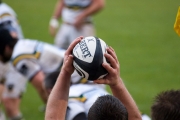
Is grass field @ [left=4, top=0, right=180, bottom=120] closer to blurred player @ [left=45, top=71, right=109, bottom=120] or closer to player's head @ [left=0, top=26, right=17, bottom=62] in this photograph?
player's head @ [left=0, top=26, right=17, bottom=62]

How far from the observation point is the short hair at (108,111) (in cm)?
292

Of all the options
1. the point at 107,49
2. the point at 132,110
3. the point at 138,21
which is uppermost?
the point at 107,49

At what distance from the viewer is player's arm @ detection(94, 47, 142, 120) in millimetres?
3079

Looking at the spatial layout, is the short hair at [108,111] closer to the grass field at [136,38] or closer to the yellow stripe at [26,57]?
the yellow stripe at [26,57]

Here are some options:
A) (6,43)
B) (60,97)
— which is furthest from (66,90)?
(6,43)

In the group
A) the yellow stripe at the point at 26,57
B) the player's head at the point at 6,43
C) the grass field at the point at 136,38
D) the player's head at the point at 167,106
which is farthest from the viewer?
the grass field at the point at 136,38

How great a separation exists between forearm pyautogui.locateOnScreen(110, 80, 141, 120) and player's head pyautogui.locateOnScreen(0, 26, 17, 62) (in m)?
2.96

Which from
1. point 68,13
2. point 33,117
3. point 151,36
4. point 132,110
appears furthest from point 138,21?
point 132,110

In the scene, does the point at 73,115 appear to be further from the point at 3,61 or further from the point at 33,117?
the point at 33,117

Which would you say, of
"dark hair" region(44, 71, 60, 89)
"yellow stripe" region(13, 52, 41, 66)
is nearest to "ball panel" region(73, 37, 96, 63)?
"dark hair" region(44, 71, 60, 89)

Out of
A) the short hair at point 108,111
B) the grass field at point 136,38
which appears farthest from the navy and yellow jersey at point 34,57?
the short hair at point 108,111

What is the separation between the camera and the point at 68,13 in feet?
28.1

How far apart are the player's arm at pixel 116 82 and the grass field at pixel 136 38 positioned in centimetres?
434

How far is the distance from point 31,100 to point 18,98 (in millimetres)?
1407
